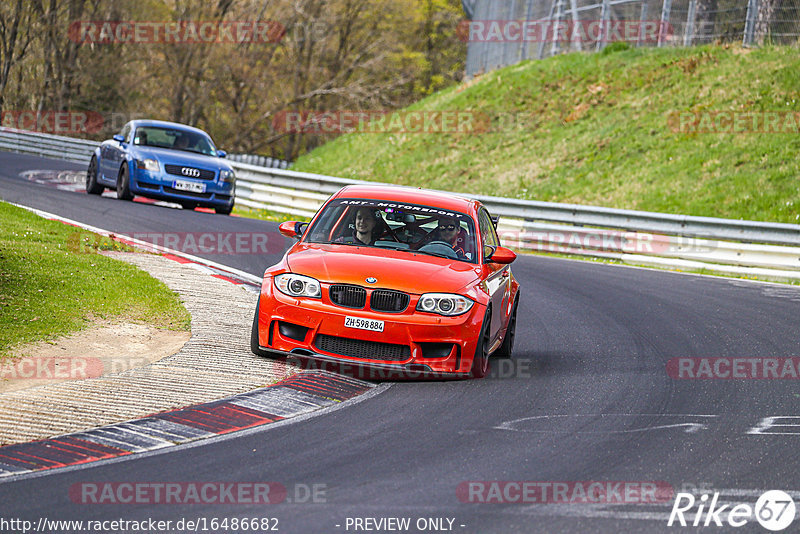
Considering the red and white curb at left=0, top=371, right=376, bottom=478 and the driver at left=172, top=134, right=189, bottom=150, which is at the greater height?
the driver at left=172, top=134, right=189, bottom=150

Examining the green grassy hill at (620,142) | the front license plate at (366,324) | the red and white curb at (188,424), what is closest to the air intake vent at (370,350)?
the front license plate at (366,324)

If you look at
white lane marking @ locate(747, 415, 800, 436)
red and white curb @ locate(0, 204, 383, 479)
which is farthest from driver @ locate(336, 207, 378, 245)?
white lane marking @ locate(747, 415, 800, 436)

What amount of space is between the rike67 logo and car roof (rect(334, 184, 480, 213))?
15.2 feet

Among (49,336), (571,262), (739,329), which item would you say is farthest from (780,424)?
(571,262)

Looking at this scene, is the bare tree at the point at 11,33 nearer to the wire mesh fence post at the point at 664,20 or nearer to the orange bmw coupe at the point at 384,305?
the wire mesh fence post at the point at 664,20

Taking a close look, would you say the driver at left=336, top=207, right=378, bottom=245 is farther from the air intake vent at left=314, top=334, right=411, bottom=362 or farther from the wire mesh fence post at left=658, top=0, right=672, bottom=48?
the wire mesh fence post at left=658, top=0, right=672, bottom=48

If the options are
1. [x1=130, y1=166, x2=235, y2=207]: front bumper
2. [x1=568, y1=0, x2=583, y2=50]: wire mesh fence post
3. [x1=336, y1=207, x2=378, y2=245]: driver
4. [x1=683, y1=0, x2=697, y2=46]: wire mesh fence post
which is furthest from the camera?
[x1=568, y1=0, x2=583, y2=50]: wire mesh fence post

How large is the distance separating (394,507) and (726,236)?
49.5 ft

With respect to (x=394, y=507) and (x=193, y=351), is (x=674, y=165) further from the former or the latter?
(x=394, y=507)

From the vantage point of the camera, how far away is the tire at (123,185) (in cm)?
1981

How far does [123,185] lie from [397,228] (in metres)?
12.0

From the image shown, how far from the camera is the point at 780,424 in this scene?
740cm

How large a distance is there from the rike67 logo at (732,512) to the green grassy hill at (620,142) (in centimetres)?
1739

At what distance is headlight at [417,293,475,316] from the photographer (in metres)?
8.12
